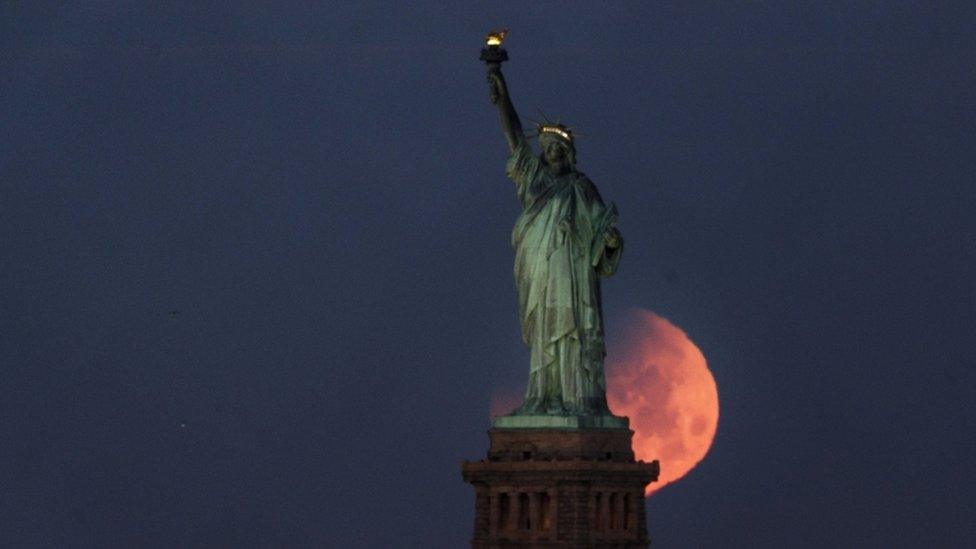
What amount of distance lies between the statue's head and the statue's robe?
0.65ft

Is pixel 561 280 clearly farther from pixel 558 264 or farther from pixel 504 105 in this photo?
pixel 504 105

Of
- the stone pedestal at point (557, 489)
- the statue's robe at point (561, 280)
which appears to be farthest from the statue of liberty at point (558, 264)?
the stone pedestal at point (557, 489)

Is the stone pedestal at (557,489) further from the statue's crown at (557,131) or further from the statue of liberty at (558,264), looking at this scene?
the statue's crown at (557,131)

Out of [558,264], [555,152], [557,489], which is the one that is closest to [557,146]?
[555,152]

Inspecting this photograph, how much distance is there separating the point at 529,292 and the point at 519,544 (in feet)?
15.3

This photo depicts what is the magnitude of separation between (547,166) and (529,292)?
2.39 m

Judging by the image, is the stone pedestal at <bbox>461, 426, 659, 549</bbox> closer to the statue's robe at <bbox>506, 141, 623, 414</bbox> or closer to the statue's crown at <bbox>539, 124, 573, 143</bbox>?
the statue's robe at <bbox>506, 141, 623, 414</bbox>

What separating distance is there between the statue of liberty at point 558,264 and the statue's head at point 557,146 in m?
0.02

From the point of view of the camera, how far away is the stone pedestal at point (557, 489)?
50625 millimetres

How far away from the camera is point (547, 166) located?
173 feet

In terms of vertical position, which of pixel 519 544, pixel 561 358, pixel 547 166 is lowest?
pixel 519 544

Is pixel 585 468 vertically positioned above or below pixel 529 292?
below

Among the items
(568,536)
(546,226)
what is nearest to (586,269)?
(546,226)

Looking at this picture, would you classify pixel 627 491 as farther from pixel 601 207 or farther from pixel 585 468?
pixel 601 207
